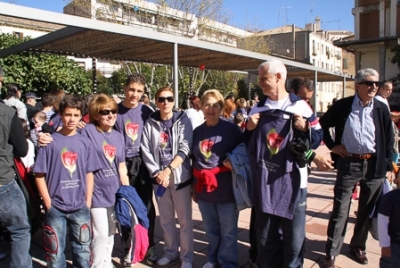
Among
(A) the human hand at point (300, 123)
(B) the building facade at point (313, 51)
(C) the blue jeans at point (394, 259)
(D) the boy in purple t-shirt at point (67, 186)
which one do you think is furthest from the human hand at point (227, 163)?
(B) the building facade at point (313, 51)

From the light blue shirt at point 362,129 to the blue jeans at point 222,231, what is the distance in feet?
4.21

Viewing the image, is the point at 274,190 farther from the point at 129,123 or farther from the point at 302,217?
the point at 129,123

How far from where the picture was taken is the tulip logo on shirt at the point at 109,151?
2988 millimetres

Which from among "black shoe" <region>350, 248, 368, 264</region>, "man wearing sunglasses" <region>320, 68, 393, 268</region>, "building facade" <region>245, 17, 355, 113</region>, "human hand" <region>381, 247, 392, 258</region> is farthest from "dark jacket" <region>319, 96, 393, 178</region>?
→ "building facade" <region>245, 17, 355, 113</region>

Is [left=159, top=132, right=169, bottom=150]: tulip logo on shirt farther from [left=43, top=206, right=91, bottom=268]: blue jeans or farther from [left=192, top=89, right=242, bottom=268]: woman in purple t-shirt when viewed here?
[left=43, top=206, right=91, bottom=268]: blue jeans

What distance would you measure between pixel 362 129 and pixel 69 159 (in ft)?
8.55

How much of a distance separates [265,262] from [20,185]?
7.05 ft

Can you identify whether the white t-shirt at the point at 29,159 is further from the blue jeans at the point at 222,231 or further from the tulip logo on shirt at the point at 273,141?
the tulip logo on shirt at the point at 273,141

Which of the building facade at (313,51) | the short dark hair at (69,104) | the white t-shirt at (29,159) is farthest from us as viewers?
the building facade at (313,51)

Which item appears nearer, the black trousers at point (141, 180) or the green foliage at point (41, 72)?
the black trousers at point (141, 180)

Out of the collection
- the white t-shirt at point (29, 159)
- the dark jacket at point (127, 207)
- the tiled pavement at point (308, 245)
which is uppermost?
the white t-shirt at point (29, 159)

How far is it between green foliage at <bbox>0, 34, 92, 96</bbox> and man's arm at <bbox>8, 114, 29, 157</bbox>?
34.3 feet

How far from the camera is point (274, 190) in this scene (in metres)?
2.49

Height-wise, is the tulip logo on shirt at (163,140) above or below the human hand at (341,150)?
above
